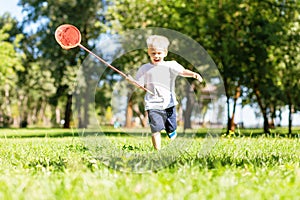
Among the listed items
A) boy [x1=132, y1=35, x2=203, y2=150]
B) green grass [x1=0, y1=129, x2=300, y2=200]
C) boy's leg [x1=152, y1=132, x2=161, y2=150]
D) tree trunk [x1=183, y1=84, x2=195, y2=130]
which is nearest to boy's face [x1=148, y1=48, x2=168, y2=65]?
boy [x1=132, y1=35, x2=203, y2=150]

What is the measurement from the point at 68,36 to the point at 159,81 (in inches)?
56.5

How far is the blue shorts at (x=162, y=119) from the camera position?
6738mm

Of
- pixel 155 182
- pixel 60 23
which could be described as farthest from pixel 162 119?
pixel 60 23

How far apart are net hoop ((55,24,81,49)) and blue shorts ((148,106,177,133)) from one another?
1472 millimetres

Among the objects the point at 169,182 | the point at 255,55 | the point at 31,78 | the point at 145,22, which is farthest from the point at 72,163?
the point at 31,78

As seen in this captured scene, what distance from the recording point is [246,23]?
20234mm

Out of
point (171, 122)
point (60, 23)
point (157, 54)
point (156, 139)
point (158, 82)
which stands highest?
point (60, 23)

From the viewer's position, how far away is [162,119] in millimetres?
6855

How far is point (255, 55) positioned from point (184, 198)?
17.7 metres

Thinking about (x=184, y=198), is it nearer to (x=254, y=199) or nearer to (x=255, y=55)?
(x=254, y=199)

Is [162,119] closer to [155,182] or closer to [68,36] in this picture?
[68,36]

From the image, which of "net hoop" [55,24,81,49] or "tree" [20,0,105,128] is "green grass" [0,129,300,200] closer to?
"net hoop" [55,24,81,49]

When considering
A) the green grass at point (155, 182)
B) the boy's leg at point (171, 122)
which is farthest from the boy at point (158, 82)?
the green grass at point (155, 182)

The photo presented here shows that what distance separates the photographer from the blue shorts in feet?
22.1
